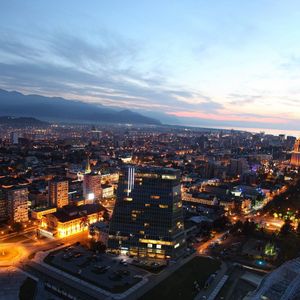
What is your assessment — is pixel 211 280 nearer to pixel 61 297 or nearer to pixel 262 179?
pixel 61 297

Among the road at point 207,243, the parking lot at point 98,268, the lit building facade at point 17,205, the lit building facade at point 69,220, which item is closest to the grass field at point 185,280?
the parking lot at point 98,268

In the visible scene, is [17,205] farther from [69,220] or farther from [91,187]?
[91,187]

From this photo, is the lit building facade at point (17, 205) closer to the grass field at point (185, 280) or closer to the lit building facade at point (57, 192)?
the lit building facade at point (57, 192)

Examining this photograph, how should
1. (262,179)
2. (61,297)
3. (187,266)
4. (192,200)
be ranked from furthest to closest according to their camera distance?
(262,179), (192,200), (187,266), (61,297)

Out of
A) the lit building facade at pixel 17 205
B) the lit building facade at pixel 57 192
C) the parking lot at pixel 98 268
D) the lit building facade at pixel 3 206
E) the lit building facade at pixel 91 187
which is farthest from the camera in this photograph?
the lit building facade at pixel 91 187

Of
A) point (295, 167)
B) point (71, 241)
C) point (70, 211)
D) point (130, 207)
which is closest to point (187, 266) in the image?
point (130, 207)

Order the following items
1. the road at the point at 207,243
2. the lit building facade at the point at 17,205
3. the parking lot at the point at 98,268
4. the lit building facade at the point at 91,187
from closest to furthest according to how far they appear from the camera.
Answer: the parking lot at the point at 98,268
the road at the point at 207,243
the lit building facade at the point at 17,205
the lit building facade at the point at 91,187
